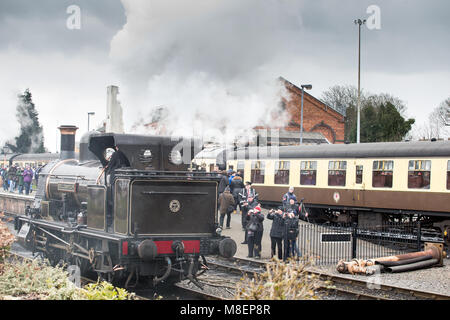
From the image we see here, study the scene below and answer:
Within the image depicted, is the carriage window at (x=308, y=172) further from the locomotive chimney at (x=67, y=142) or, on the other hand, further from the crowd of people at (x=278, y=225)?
the locomotive chimney at (x=67, y=142)

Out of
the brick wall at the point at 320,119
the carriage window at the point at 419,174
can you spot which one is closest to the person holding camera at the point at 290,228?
the carriage window at the point at 419,174

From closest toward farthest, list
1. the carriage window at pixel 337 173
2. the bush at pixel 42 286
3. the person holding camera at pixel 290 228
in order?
1. the bush at pixel 42 286
2. the person holding camera at pixel 290 228
3. the carriage window at pixel 337 173

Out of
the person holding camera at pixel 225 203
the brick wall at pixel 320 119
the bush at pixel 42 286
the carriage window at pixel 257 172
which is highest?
the brick wall at pixel 320 119

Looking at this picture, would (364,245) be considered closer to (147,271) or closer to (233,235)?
(233,235)

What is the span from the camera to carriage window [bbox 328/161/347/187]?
718 inches

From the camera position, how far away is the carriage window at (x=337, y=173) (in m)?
18.2

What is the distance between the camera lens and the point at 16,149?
52344 millimetres

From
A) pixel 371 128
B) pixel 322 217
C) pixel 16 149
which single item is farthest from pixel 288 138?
pixel 16 149

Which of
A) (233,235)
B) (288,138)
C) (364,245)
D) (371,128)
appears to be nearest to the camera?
(364,245)

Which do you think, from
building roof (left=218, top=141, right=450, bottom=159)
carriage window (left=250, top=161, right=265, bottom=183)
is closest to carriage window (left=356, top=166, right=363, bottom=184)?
building roof (left=218, top=141, right=450, bottom=159)

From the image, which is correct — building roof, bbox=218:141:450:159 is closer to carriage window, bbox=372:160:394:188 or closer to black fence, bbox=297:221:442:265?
carriage window, bbox=372:160:394:188

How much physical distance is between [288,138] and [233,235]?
1738 cm

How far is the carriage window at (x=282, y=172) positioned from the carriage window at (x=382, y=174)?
4.04 m

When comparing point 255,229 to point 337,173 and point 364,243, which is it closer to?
point 364,243
